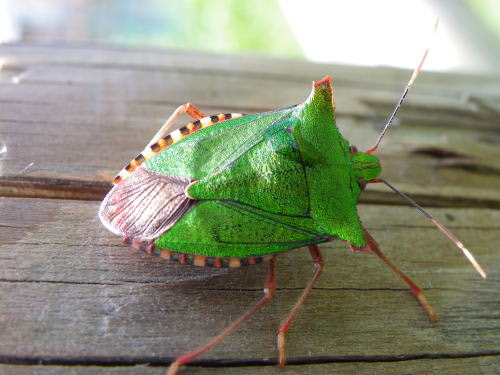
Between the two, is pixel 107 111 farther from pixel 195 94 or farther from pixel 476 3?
pixel 476 3

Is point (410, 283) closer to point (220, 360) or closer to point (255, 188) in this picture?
point (255, 188)

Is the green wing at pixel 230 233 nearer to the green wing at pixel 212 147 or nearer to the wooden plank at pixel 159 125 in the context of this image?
the green wing at pixel 212 147

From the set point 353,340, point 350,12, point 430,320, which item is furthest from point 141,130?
point 350,12

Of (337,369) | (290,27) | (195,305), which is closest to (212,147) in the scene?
(195,305)

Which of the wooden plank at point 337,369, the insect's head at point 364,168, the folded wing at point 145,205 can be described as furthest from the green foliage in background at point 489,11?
the folded wing at point 145,205

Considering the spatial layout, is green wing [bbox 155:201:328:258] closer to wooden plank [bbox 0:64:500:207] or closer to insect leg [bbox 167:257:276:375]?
insect leg [bbox 167:257:276:375]

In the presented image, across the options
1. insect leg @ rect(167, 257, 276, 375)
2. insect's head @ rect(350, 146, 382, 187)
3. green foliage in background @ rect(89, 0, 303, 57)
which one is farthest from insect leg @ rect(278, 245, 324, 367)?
green foliage in background @ rect(89, 0, 303, 57)
